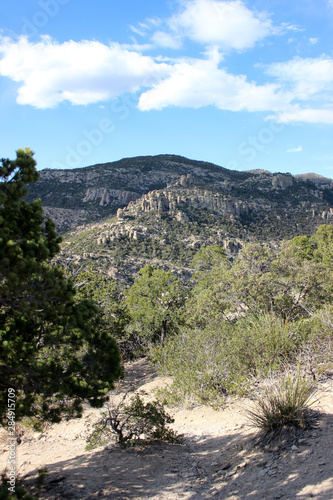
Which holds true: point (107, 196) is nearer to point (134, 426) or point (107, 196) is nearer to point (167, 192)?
point (167, 192)

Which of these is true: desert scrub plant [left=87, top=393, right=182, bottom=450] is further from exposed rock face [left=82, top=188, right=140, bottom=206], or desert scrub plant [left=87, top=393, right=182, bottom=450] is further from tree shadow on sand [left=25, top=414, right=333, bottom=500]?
exposed rock face [left=82, top=188, right=140, bottom=206]

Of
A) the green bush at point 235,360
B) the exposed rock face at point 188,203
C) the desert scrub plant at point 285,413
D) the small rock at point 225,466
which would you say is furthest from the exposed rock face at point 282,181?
the small rock at point 225,466

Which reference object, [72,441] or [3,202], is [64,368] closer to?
[3,202]

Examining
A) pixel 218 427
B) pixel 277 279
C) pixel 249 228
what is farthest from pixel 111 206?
pixel 218 427

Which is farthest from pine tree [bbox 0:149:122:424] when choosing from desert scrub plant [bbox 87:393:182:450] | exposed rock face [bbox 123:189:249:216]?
exposed rock face [bbox 123:189:249:216]

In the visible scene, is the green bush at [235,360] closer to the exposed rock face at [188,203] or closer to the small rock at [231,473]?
the small rock at [231,473]

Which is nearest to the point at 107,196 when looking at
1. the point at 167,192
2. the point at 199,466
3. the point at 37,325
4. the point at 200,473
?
the point at 167,192

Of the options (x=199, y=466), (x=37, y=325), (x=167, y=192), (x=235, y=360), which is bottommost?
(x=199, y=466)

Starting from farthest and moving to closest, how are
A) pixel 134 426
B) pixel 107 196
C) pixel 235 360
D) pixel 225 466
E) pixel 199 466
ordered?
pixel 107 196 < pixel 235 360 < pixel 134 426 < pixel 199 466 < pixel 225 466

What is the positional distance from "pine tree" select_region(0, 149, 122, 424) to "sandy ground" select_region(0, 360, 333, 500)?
129 centimetres

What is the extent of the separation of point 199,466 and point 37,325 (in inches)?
137

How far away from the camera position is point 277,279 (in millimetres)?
12203

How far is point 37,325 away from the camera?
4621mm

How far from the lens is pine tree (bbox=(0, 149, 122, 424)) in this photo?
13.4 ft
